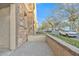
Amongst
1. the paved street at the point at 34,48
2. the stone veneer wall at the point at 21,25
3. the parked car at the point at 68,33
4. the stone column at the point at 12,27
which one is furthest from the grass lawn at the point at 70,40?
the stone column at the point at 12,27

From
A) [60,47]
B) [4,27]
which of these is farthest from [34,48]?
[4,27]

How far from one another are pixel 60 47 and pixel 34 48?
32 centimetres

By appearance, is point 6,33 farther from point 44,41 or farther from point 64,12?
point 64,12

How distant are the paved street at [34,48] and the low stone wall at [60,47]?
0.06 meters

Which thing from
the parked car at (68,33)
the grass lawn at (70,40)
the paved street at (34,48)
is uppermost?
the parked car at (68,33)

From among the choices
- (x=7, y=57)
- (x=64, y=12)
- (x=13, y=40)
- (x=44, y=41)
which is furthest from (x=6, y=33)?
(x=64, y=12)

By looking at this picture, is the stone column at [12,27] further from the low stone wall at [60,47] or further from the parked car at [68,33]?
the parked car at [68,33]

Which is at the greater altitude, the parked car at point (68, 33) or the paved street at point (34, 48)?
the parked car at point (68, 33)

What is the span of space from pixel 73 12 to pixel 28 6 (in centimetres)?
54

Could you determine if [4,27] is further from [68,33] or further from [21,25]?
[68,33]

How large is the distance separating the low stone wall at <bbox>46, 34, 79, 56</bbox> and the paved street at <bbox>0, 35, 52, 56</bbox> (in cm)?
6

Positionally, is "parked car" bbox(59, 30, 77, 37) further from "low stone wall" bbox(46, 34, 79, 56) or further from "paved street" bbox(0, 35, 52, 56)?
"paved street" bbox(0, 35, 52, 56)

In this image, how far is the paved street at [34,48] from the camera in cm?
264

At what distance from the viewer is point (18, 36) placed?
2.68m
